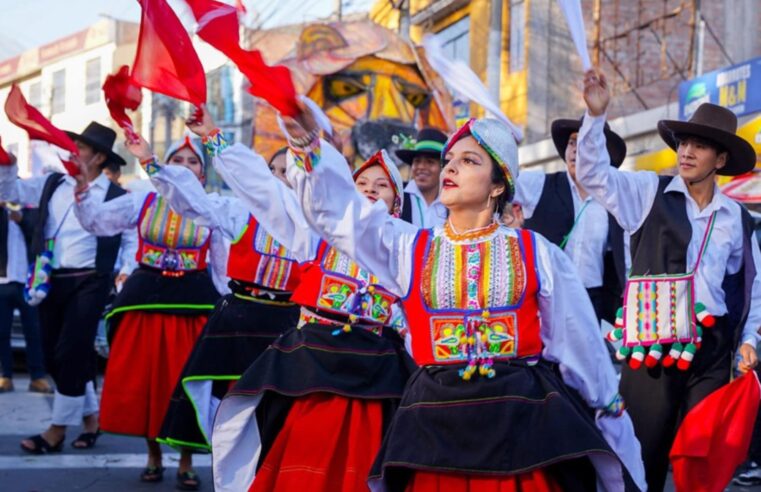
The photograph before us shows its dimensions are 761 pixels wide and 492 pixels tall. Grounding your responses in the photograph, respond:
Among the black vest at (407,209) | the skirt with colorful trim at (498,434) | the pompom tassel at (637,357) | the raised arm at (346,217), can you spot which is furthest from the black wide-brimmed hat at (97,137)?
the skirt with colorful trim at (498,434)

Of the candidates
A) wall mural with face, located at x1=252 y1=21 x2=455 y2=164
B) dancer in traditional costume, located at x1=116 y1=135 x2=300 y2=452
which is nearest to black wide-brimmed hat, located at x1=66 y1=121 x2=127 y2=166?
dancer in traditional costume, located at x1=116 y1=135 x2=300 y2=452

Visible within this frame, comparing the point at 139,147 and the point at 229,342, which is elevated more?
the point at 139,147

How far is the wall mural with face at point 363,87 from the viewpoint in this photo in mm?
26969

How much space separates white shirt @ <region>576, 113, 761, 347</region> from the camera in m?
5.32

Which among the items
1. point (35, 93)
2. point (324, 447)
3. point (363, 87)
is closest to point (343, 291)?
point (324, 447)

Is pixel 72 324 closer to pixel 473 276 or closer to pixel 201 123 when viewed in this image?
pixel 201 123

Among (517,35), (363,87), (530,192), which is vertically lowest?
(530,192)

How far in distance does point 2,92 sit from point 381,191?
182 ft

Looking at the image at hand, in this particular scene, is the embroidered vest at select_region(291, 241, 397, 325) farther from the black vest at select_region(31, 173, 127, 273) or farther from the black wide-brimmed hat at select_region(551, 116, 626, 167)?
the black vest at select_region(31, 173, 127, 273)

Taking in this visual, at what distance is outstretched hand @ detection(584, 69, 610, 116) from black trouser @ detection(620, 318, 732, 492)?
1.48 m

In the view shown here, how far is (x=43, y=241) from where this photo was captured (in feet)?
27.5

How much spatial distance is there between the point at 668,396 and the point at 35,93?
50.5 meters

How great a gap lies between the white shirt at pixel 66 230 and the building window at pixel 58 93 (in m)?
43.6

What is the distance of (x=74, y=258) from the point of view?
8289 millimetres
